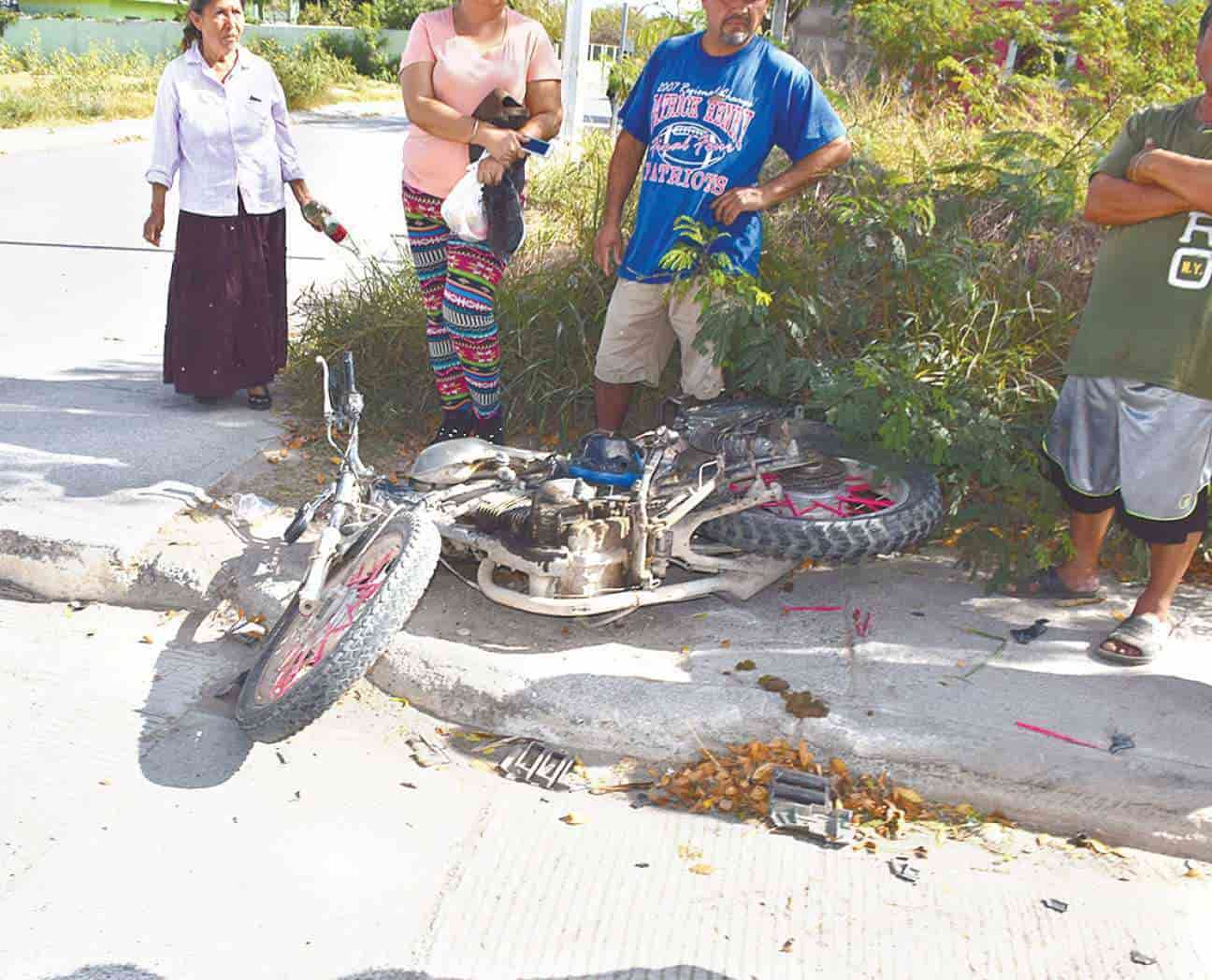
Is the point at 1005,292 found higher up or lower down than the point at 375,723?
higher up

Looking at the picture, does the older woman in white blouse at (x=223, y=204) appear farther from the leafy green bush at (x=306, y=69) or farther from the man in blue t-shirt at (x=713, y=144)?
the leafy green bush at (x=306, y=69)

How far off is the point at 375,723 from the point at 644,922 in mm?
1161

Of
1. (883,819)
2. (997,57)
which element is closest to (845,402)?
(883,819)

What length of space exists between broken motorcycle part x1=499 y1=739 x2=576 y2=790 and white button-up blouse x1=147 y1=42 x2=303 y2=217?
10.2 feet

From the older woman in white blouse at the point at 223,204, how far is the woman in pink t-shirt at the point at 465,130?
920mm

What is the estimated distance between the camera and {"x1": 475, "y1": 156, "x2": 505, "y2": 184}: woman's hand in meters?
4.33

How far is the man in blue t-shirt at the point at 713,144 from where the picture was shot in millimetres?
4074

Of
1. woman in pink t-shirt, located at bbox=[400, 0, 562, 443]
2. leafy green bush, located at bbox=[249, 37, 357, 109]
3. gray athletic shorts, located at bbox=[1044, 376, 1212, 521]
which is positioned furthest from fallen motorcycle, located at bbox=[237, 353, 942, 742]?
leafy green bush, located at bbox=[249, 37, 357, 109]

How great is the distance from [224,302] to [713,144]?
249cm

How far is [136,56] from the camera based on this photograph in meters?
28.0

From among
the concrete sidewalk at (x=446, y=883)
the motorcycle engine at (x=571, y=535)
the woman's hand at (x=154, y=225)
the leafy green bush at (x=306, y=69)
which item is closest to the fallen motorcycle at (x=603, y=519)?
the motorcycle engine at (x=571, y=535)

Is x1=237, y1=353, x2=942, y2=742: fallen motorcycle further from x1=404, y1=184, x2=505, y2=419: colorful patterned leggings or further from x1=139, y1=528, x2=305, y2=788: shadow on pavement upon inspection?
Answer: x1=404, y1=184, x2=505, y2=419: colorful patterned leggings

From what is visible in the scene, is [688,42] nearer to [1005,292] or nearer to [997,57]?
[1005,292]

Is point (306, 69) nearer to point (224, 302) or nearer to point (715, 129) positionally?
point (224, 302)
